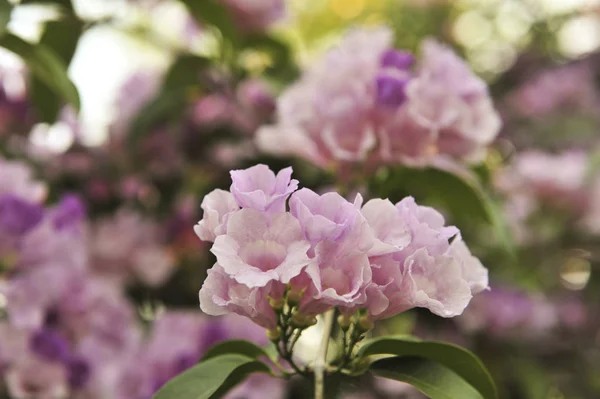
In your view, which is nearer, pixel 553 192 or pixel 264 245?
pixel 264 245

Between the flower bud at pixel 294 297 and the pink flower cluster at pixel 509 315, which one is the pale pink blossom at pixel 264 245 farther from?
the pink flower cluster at pixel 509 315

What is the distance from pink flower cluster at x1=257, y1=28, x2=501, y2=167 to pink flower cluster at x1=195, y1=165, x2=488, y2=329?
0.23m

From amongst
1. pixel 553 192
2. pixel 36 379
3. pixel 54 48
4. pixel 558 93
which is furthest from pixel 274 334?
pixel 558 93

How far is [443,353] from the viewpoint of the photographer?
44cm

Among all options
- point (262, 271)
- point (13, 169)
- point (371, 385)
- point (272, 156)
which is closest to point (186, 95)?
point (272, 156)

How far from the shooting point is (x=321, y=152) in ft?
2.15

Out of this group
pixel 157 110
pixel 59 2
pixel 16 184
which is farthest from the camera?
pixel 157 110

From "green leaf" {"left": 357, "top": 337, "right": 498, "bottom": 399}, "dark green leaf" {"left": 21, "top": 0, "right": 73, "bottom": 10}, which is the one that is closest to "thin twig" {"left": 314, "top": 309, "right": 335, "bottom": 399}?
"green leaf" {"left": 357, "top": 337, "right": 498, "bottom": 399}

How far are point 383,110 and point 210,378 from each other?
32cm

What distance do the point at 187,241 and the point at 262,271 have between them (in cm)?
66

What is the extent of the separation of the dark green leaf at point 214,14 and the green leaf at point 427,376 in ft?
2.01

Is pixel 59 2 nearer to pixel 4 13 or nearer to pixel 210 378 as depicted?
pixel 4 13

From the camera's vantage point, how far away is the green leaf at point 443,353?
0.43m

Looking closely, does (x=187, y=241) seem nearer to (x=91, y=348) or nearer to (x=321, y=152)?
(x=91, y=348)
